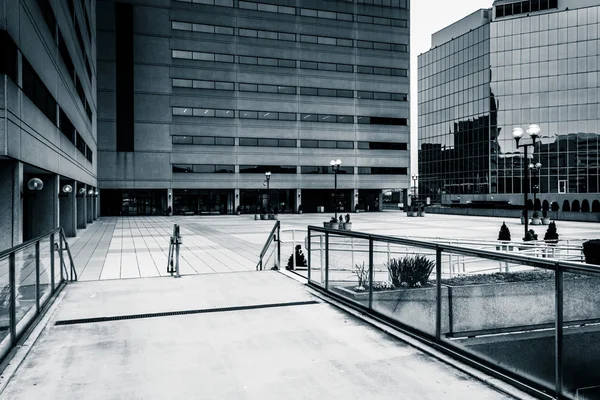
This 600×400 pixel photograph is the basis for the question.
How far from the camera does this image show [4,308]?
5895mm

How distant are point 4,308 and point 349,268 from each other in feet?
18.6

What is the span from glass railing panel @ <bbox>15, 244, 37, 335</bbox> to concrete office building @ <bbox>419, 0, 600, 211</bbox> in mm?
68900

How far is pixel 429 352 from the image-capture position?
19.4 feet

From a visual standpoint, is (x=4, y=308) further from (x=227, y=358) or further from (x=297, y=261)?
(x=297, y=261)

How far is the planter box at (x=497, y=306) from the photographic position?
458 centimetres

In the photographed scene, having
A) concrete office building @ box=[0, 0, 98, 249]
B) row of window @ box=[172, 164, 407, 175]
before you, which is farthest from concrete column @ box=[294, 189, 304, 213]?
concrete office building @ box=[0, 0, 98, 249]

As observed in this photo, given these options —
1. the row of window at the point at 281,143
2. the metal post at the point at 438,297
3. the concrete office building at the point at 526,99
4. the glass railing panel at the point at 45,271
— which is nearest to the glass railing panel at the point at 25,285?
the glass railing panel at the point at 45,271

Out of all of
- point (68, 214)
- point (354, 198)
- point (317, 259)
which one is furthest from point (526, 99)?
point (317, 259)

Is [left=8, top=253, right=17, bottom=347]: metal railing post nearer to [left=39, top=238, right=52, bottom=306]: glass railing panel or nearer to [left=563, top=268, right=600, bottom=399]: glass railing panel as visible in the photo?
[left=39, top=238, right=52, bottom=306]: glass railing panel

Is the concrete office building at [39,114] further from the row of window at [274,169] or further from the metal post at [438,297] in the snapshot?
the row of window at [274,169]

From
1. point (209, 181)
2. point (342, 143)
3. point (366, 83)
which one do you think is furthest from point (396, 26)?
point (209, 181)

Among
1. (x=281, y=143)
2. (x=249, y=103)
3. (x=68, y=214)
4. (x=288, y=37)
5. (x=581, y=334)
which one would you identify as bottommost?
(x=581, y=334)

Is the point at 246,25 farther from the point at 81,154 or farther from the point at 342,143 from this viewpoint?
the point at 81,154

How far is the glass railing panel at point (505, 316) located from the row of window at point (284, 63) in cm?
5956
